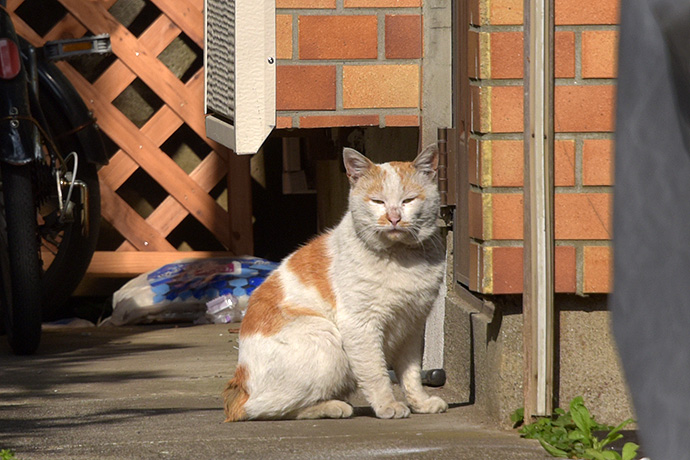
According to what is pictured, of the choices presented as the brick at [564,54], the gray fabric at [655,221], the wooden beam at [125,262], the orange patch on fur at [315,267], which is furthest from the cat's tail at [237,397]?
the wooden beam at [125,262]

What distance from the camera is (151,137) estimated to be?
5.50m

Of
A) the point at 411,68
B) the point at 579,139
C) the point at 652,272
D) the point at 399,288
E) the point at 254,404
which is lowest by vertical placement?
the point at 254,404

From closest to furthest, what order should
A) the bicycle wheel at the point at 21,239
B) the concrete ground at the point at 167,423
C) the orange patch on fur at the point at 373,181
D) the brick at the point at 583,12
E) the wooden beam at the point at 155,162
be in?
the concrete ground at the point at 167,423 < the brick at the point at 583,12 < the orange patch on fur at the point at 373,181 < the bicycle wheel at the point at 21,239 < the wooden beam at the point at 155,162

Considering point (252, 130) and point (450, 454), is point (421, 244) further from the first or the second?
point (450, 454)

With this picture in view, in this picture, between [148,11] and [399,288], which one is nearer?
[399,288]

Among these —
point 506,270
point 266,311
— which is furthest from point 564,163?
point 266,311

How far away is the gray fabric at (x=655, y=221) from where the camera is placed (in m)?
0.29

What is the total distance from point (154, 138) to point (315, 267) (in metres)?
2.90

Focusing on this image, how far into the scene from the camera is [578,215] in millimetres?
2334

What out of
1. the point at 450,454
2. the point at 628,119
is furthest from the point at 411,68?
the point at 628,119

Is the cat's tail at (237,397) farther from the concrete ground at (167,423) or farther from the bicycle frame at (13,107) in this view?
the bicycle frame at (13,107)

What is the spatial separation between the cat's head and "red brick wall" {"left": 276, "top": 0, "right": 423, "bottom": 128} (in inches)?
6.2

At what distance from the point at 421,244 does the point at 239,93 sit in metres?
0.67

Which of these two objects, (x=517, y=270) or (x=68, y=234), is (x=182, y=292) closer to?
(x=68, y=234)
